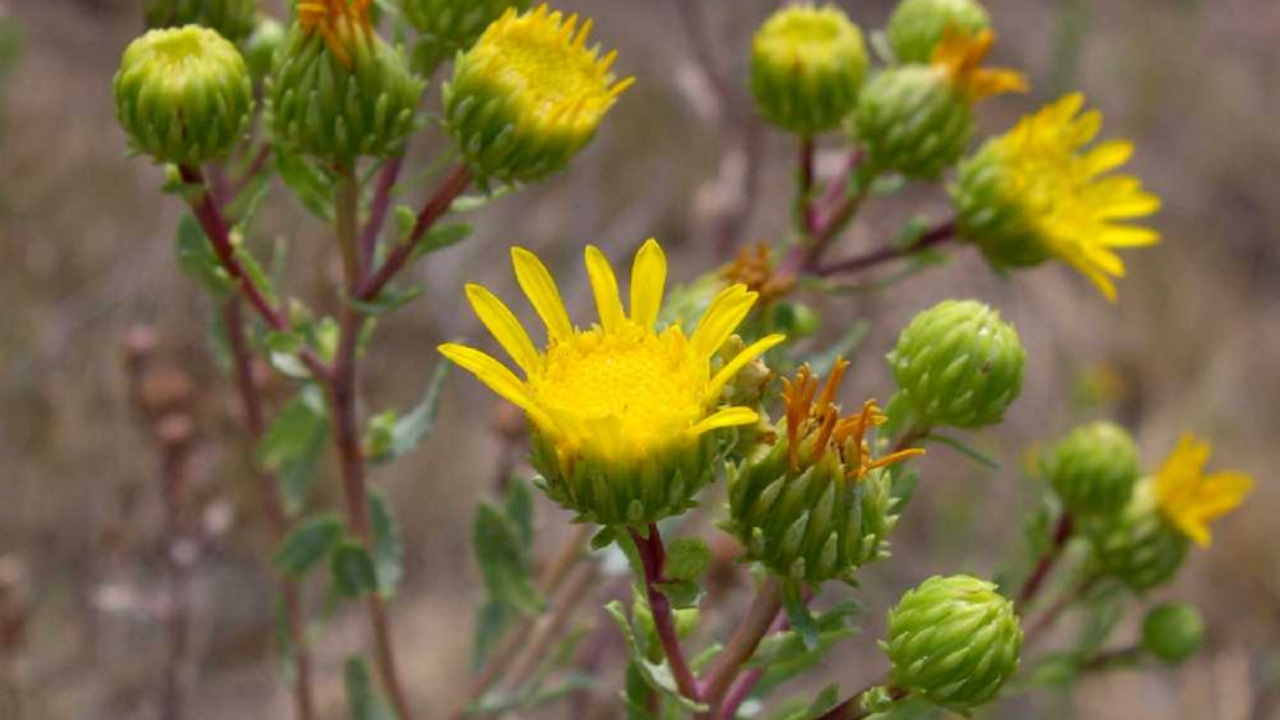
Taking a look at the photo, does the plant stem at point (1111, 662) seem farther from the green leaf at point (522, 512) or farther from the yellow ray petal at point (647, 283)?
the yellow ray petal at point (647, 283)

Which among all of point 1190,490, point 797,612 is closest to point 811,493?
point 797,612

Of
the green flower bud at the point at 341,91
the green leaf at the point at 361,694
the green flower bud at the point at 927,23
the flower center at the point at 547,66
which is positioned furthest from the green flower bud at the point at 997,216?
the green leaf at the point at 361,694

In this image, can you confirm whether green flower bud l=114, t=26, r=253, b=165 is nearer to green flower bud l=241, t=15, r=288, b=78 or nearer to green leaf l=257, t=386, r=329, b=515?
green flower bud l=241, t=15, r=288, b=78

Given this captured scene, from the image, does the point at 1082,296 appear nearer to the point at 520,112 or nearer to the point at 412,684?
the point at 412,684

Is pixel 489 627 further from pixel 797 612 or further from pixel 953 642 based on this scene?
pixel 953 642

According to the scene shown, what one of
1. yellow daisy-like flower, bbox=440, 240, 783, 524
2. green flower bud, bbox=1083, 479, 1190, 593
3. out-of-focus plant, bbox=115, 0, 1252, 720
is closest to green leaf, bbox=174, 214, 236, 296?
out-of-focus plant, bbox=115, 0, 1252, 720

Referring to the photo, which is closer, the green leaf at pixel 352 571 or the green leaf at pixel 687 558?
the green leaf at pixel 687 558

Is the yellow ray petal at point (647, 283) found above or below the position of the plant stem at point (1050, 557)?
above
